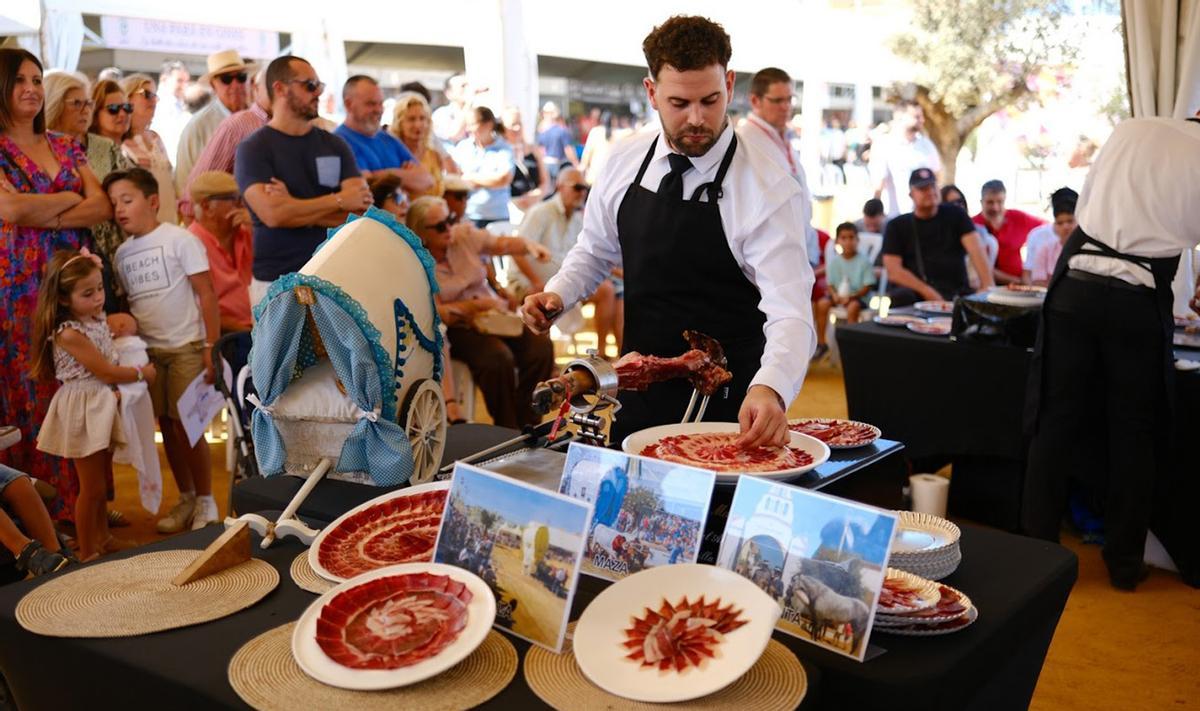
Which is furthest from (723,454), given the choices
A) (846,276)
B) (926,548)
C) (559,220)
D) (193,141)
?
(846,276)

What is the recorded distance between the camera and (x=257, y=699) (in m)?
1.20

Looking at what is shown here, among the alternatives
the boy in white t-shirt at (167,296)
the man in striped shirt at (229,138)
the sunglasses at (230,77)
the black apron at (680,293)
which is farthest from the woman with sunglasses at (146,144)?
the black apron at (680,293)

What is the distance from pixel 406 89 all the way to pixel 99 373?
331 centimetres

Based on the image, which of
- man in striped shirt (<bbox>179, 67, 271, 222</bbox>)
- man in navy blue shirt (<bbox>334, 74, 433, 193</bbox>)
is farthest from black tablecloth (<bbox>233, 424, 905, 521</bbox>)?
man in striped shirt (<bbox>179, 67, 271, 222</bbox>)

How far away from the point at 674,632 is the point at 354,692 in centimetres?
39

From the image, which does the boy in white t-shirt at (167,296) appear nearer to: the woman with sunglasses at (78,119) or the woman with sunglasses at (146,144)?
the woman with sunglasses at (78,119)

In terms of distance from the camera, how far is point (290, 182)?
382 cm

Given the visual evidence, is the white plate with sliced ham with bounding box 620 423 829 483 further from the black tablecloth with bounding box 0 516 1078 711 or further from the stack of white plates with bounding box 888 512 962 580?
the black tablecloth with bounding box 0 516 1078 711

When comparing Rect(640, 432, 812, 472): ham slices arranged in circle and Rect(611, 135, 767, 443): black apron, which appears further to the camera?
Rect(611, 135, 767, 443): black apron

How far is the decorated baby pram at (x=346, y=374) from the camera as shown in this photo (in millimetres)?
1861

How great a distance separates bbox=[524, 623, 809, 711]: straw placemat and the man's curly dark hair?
1.07 meters

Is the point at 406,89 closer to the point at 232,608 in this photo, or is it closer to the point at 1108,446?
the point at 1108,446

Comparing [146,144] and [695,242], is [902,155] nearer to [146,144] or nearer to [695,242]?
[146,144]

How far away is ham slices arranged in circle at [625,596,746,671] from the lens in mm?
1256
